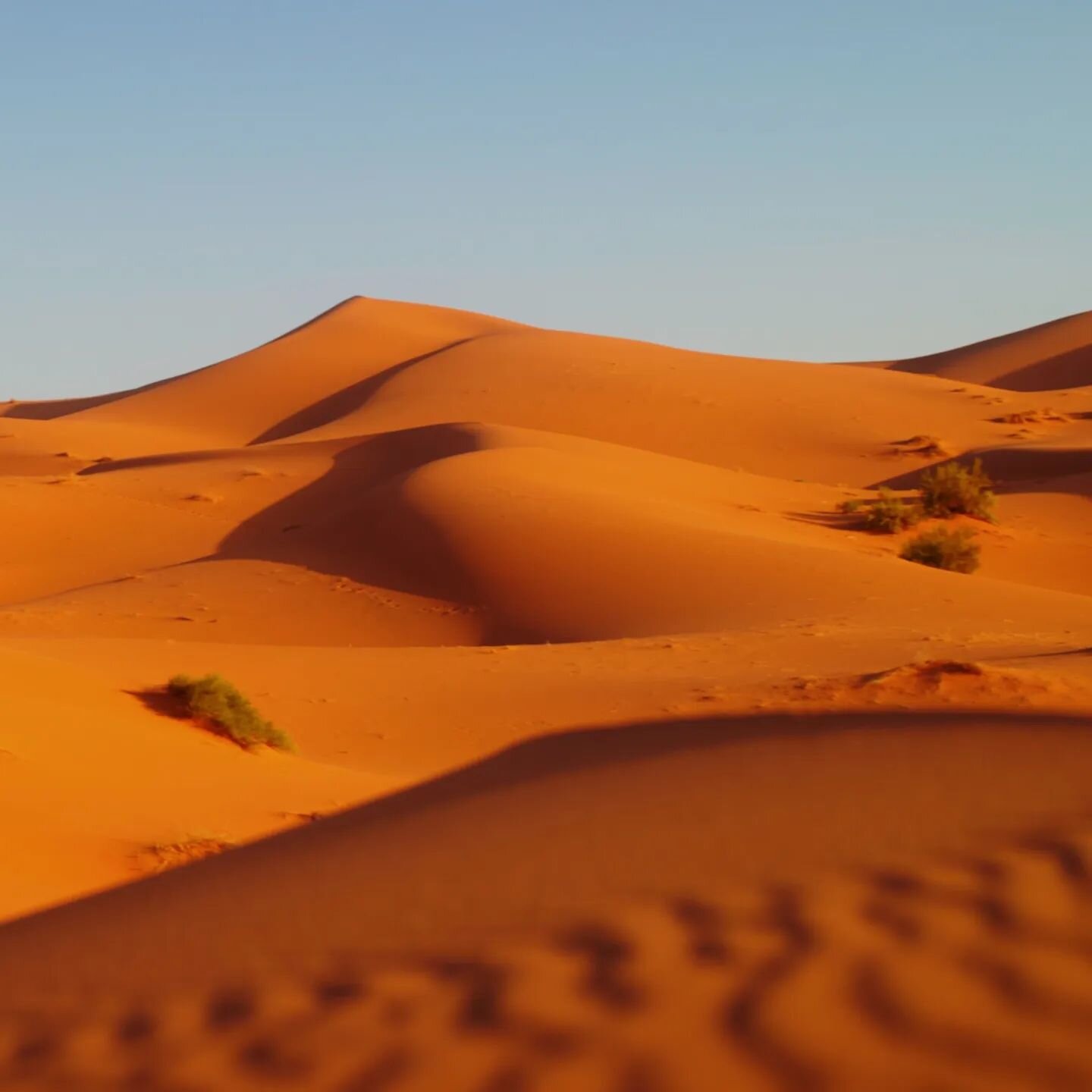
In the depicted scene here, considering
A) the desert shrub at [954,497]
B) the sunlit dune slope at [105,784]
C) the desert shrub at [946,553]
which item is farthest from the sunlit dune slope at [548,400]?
the sunlit dune slope at [105,784]

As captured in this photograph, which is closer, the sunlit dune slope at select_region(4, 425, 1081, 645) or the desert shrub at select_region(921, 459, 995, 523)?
the sunlit dune slope at select_region(4, 425, 1081, 645)

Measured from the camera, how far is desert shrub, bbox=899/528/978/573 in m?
21.8

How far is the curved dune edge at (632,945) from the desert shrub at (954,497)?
20.5 metres

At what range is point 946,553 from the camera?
21.8 metres

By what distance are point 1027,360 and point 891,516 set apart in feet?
176

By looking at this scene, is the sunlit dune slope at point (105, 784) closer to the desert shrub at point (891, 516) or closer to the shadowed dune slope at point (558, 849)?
the shadowed dune slope at point (558, 849)

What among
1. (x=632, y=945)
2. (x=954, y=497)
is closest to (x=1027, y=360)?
(x=954, y=497)

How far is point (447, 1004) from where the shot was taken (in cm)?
348

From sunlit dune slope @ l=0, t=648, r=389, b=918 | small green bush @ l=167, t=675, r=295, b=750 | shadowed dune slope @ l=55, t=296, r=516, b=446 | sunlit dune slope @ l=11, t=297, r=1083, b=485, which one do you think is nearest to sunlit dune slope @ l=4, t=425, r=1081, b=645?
small green bush @ l=167, t=675, r=295, b=750

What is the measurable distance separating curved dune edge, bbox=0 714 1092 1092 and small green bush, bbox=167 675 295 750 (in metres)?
4.44

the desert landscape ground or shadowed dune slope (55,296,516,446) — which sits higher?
shadowed dune slope (55,296,516,446)

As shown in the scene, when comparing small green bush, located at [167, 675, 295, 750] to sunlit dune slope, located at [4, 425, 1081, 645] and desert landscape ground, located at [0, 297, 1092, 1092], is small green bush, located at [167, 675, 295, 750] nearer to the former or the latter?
desert landscape ground, located at [0, 297, 1092, 1092]

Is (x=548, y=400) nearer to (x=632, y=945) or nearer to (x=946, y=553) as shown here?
(x=946, y=553)

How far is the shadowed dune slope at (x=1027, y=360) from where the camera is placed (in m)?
68.2
